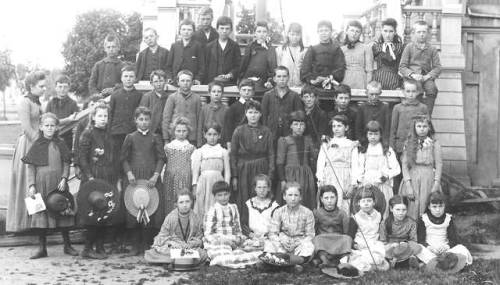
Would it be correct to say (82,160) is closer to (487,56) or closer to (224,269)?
(224,269)

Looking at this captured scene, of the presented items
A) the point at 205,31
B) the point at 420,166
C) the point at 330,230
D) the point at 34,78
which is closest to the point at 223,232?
the point at 330,230

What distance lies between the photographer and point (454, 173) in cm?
1170

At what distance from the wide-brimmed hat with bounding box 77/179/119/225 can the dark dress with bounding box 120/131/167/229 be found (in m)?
0.33

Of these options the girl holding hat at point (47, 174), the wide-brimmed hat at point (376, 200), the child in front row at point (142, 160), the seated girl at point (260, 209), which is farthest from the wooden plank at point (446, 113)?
the girl holding hat at point (47, 174)

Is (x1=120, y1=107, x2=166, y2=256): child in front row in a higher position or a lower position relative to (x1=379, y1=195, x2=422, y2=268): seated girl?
higher

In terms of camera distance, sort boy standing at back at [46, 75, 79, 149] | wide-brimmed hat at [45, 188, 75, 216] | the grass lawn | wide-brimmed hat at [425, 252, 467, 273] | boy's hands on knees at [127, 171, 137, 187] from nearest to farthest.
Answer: the grass lawn → wide-brimmed hat at [425, 252, 467, 273] → wide-brimmed hat at [45, 188, 75, 216] → boy's hands on knees at [127, 171, 137, 187] → boy standing at back at [46, 75, 79, 149]

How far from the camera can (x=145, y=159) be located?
7398 mm

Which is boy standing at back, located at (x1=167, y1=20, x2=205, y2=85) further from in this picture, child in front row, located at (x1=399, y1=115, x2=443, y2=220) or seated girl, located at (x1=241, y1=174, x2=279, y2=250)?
child in front row, located at (x1=399, y1=115, x2=443, y2=220)

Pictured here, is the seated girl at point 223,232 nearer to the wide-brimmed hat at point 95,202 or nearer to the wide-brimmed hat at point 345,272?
the wide-brimmed hat at point 345,272

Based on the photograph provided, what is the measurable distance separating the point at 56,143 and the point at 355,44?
4482mm

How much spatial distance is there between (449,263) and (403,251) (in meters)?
0.47

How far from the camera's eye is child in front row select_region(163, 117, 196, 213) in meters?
7.50

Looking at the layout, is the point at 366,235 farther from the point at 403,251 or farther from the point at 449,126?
the point at 449,126

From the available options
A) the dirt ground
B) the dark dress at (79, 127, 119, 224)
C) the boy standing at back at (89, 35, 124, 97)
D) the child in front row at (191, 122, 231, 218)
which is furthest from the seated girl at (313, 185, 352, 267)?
the boy standing at back at (89, 35, 124, 97)
